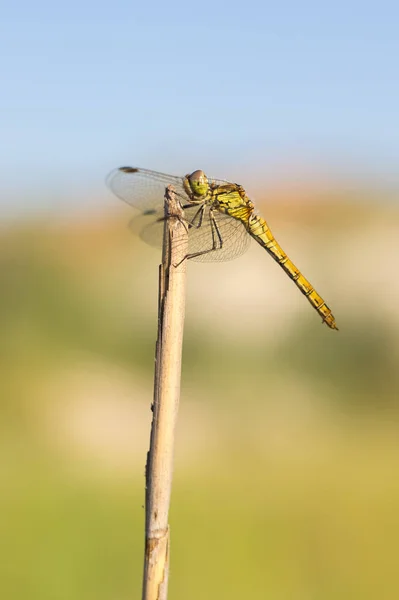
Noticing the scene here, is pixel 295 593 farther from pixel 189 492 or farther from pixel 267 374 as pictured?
pixel 267 374

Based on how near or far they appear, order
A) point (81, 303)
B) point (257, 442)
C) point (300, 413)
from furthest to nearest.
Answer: point (81, 303) → point (300, 413) → point (257, 442)

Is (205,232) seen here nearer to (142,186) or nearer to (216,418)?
(142,186)

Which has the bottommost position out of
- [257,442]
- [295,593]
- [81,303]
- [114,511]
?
[295,593]

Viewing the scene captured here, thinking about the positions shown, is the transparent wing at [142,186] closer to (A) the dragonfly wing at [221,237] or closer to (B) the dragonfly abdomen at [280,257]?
(A) the dragonfly wing at [221,237]

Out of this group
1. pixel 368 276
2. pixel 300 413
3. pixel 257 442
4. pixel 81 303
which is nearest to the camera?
pixel 257 442

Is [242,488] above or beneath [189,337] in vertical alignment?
beneath

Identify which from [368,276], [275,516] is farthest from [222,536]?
[368,276]

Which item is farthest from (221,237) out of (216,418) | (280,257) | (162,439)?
(216,418)

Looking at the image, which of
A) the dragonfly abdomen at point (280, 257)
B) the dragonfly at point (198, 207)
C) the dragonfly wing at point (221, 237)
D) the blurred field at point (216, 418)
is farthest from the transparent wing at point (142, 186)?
the blurred field at point (216, 418)
